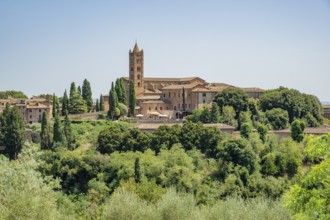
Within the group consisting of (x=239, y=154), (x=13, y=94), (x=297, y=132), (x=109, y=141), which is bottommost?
(x=239, y=154)

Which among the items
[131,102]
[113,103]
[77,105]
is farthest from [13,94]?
[113,103]

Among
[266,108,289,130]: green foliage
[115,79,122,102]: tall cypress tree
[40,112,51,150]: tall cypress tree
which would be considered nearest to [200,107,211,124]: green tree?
[266,108,289,130]: green foliage

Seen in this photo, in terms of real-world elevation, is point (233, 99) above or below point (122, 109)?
above

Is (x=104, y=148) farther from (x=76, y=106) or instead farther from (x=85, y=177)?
(x=76, y=106)

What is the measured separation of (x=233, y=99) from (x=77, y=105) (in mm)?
19549

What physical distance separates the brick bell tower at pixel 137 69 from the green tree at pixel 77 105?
952 cm

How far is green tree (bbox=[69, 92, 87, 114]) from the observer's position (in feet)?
194

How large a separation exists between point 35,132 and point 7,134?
4852 mm

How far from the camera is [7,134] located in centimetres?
4459

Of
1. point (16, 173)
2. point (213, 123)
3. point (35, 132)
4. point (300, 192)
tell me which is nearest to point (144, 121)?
point (213, 123)

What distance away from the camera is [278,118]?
5259 cm

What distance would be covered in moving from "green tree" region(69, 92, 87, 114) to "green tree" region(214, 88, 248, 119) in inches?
663

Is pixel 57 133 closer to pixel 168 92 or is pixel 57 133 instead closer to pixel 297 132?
pixel 168 92

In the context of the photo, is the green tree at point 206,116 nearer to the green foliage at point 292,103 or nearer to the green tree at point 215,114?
the green tree at point 215,114
